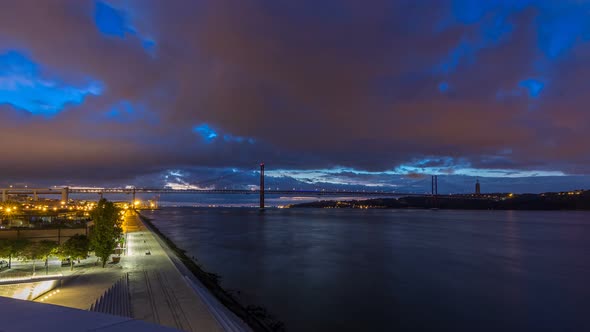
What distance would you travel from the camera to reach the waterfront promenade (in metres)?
7.54

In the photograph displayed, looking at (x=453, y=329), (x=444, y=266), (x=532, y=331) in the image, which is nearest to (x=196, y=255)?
(x=444, y=266)

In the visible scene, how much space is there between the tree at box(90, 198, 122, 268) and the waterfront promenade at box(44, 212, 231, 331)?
610 mm

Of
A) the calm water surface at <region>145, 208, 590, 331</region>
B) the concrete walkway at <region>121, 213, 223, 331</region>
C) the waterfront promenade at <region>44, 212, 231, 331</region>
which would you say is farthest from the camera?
the calm water surface at <region>145, 208, 590, 331</region>

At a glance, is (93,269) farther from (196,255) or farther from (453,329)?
(453,329)

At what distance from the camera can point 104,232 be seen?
14289 millimetres

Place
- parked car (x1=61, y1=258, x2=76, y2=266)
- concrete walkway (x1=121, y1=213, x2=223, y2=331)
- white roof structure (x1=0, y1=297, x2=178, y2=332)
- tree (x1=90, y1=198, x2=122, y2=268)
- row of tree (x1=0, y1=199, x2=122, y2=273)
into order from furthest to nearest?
1. parked car (x1=61, y1=258, x2=76, y2=266)
2. tree (x1=90, y1=198, x2=122, y2=268)
3. row of tree (x1=0, y1=199, x2=122, y2=273)
4. concrete walkway (x1=121, y1=213, x2=223, y2=331)
5. white roof structure (x1=0, y1=297, x2=178, y2=332)

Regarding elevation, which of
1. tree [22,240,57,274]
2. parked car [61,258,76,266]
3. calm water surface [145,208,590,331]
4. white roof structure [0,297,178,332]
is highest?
white roof structure [0,297,178,332]

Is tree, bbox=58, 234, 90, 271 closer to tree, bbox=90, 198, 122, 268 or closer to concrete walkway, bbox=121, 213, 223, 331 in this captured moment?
tree, bbox=90, 198, 122, 268

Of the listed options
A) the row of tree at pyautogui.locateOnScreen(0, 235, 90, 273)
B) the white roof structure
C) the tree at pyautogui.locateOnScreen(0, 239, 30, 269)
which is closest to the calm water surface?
the row of tree at pyautogui.locateOnScreen(0, 235, 90, 273)

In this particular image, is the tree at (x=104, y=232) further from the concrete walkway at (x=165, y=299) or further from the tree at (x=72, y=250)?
the concrete walkway at (x=165, y=299)

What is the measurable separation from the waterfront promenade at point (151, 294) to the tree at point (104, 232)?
0.61 m

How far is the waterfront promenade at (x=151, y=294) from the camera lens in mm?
7543

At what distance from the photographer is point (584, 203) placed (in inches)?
4456

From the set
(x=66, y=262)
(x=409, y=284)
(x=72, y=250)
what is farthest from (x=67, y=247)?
Result: (x=409, y=284)
